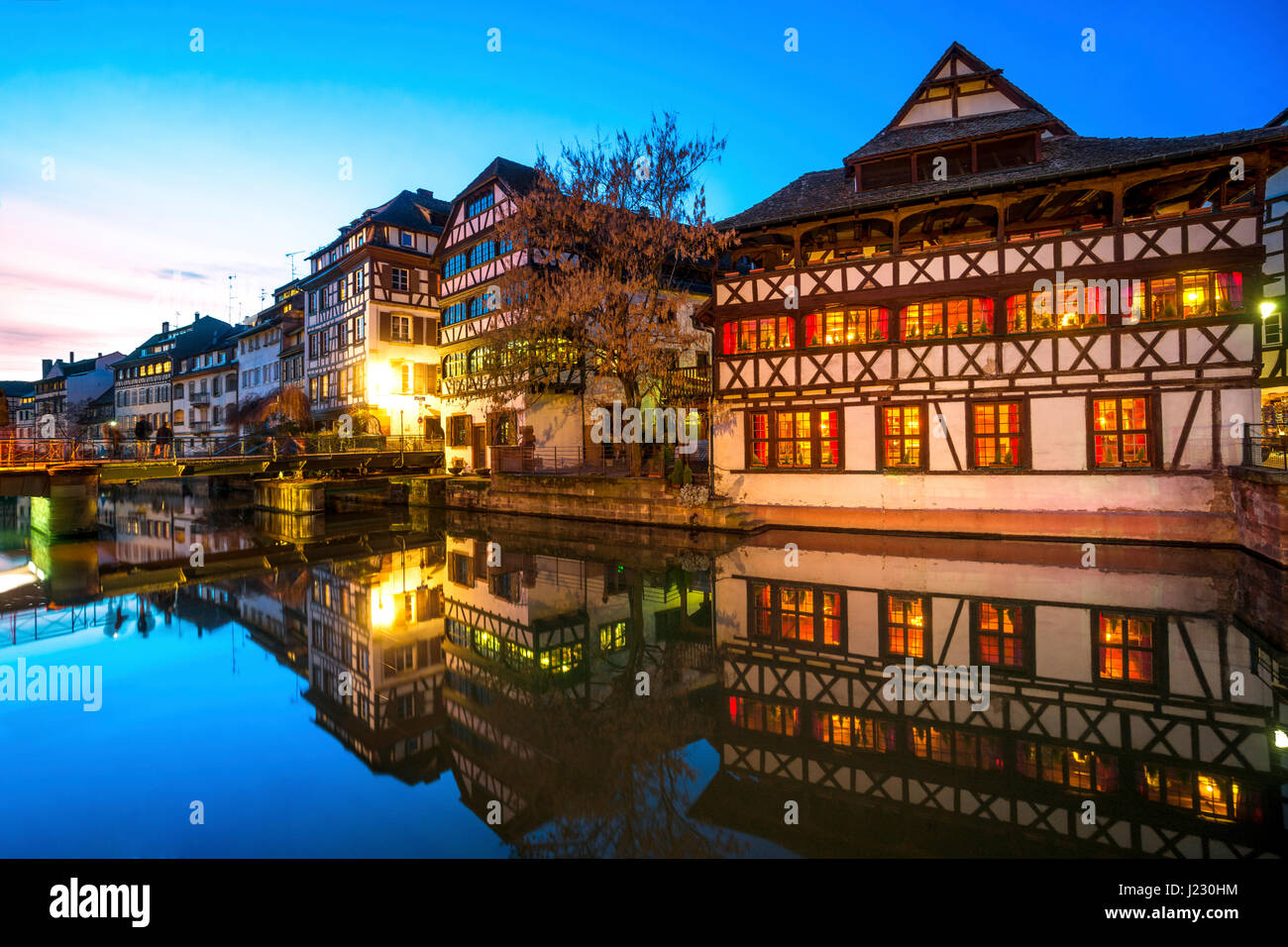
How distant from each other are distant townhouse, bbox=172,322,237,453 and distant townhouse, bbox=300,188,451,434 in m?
17.1

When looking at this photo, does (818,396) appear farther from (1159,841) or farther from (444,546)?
(1159,841)

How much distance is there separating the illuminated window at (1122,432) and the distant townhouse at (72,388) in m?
87.2

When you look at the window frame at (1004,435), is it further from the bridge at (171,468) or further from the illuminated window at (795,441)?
the bridge at (171,468)

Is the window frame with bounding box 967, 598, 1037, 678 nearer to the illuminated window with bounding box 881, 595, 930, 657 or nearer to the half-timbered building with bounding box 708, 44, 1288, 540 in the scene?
the illuminated window with bounding box 881, 595, 930, 657

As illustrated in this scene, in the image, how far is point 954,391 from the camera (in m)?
17.5

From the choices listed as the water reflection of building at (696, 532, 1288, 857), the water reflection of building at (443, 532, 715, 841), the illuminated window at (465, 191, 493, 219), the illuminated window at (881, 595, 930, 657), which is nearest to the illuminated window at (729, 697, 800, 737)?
the water reflection of building at (696, 532, 1288, 857)

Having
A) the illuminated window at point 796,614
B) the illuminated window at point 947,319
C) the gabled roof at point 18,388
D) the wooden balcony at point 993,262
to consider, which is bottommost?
the illuminated window at point 796,614

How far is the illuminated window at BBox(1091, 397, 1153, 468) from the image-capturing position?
1569 centimetres

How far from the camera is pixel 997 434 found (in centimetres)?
1709

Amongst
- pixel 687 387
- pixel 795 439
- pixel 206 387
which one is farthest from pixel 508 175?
pixel 206 387

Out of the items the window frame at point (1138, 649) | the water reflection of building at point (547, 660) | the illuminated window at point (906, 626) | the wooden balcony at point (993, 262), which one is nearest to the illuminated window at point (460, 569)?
the water reflection of building at point (547, 660)

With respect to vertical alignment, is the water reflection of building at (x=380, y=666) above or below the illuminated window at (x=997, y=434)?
below

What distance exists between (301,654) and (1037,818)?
330 inches

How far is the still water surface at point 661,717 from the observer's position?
4223mm
